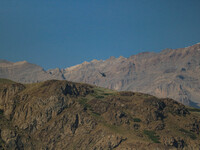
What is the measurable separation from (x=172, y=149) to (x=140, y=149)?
19.6 metres

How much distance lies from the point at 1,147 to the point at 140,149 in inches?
3364

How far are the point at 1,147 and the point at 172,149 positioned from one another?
105 m

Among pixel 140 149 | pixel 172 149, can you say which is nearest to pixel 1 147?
pixel 140 149

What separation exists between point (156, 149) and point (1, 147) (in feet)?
312

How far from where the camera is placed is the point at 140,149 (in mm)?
198000

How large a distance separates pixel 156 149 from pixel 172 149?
992 cm

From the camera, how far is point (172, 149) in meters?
198

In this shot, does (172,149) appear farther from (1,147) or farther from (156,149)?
(1,147)

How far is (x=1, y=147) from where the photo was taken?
19988 cm

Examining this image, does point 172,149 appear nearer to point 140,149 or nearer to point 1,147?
point 140,149

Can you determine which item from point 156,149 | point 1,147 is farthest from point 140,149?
point 1,147
